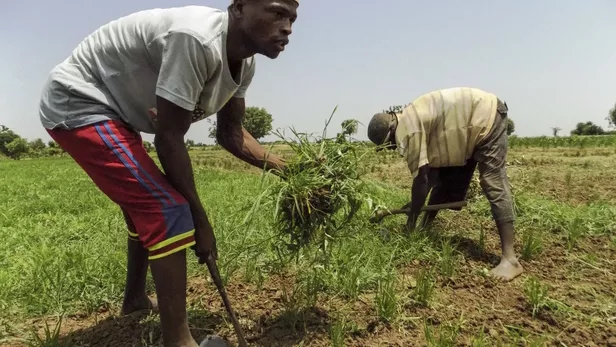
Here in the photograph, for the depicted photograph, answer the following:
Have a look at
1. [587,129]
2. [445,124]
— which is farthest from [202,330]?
[587,129]

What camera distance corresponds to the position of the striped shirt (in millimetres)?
3525

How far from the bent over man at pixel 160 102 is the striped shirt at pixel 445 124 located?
1.93m

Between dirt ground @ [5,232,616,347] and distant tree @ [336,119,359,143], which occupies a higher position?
distant tree @ [336,119,359,143]

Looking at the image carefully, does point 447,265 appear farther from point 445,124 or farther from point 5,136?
point 5,136

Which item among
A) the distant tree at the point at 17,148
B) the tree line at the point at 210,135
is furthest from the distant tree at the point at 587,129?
the distant tree at the point at 17,148

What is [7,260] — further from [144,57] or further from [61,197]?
[61,197]

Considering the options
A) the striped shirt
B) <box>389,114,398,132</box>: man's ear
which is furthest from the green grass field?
<box>389,114,398,132</box>: man's ear

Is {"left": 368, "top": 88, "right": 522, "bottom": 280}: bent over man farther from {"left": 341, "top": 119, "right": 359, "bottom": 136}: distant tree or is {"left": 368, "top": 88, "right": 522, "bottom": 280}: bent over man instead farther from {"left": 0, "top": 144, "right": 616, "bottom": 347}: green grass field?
{"left": 341, "top": 119, "right": 359, "bottom": 136}: distant tree

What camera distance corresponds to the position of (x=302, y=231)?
2289mm

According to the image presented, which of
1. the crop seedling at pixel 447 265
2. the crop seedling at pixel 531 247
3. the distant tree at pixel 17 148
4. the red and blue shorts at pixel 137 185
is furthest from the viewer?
the distant tree at pixel 17 148

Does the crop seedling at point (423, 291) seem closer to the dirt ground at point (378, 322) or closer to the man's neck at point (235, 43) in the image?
the dirt ground at point (378, 322)

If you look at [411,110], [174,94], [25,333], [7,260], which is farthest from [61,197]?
[174,94]

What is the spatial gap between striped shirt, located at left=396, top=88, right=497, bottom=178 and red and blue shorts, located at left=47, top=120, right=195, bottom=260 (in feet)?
7.17

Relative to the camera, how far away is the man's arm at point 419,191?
355 centimetres
